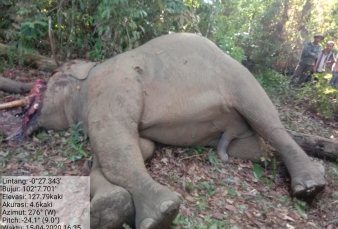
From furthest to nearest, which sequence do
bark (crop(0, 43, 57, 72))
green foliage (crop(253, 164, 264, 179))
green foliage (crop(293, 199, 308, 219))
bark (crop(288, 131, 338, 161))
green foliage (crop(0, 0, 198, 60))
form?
bark (crop(0, 43, 57, 72))
green foliage (crop(0, 0, 198, 60))
bark (crop(288, 131, 338, 161))
green foliage (crop(253, 164, 264, 179))
green foliage (crop(293, 199, 308, 219))

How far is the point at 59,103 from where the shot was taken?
428 centimetres

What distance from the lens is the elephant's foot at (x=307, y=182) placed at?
3.77m

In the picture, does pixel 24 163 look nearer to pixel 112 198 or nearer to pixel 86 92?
pixel 86 92

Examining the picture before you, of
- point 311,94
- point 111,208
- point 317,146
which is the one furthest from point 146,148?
point 311,94

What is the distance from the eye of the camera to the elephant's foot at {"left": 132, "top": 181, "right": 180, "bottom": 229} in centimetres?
277

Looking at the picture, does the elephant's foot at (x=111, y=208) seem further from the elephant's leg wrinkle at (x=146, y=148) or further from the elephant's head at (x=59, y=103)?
the elephant's head at (x=59, y=103)

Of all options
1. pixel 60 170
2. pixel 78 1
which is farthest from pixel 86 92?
pixel 78 1

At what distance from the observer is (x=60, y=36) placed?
→ 6070 millimetres

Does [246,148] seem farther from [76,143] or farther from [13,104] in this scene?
[13,104]

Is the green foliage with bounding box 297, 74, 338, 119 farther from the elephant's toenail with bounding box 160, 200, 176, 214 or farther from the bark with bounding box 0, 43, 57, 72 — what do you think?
the elephant's toenail with bounding box 160, 200, 176, 214

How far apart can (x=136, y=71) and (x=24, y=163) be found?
4.69 feet

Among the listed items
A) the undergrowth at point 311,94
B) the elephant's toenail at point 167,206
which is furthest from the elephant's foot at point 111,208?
the undergrowth at point 311,94

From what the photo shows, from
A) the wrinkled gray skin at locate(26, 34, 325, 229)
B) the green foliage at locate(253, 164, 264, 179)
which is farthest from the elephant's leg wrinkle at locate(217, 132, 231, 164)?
the green foliage at locate(253, 164, 264, 179)

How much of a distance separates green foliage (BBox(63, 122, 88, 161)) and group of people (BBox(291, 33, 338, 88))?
19.2 ft
